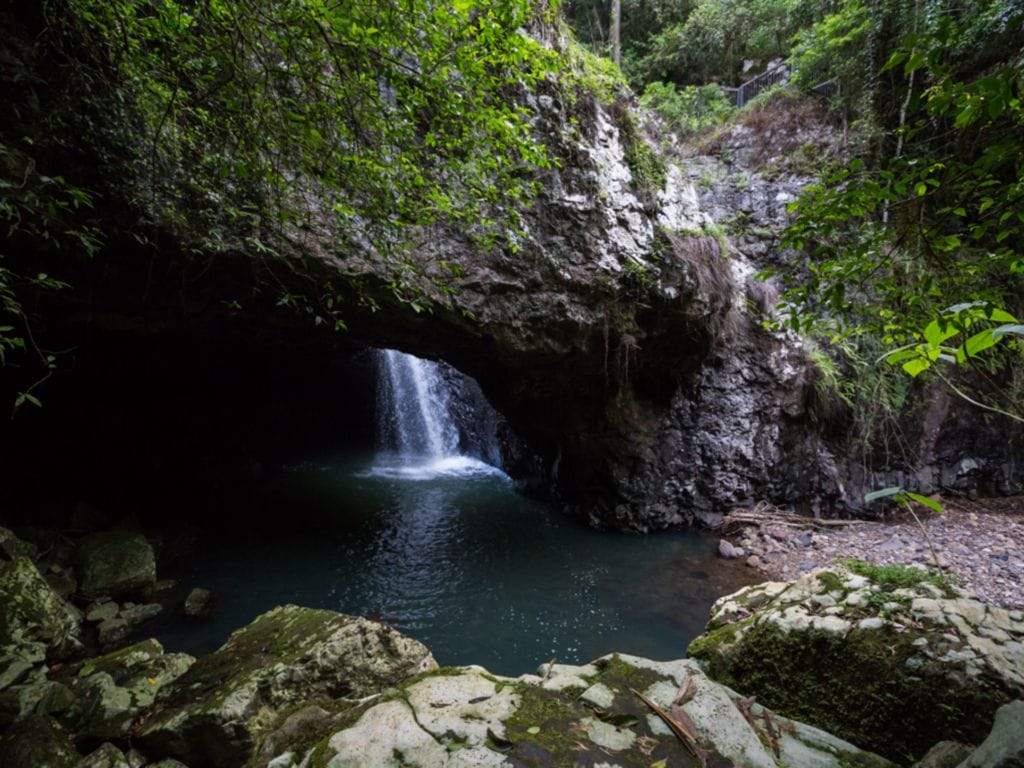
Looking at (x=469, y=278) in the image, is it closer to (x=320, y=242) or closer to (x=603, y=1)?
(x=320, y=242)

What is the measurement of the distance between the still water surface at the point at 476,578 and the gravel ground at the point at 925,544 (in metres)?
0.69

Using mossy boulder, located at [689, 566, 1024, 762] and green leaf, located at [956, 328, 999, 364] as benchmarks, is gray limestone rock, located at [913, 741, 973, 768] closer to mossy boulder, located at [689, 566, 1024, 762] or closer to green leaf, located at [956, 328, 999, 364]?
mossy boulder, located at [689, 566, 1024, 762]

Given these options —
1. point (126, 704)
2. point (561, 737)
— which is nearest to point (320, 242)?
point (126, 704)

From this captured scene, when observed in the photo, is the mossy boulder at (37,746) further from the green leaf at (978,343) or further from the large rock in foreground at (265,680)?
the green leaf at (978,343)

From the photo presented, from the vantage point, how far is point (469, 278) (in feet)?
19.3

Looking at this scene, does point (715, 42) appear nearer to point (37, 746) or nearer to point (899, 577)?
point (899, 577)

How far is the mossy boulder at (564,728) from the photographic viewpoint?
1.67 meters

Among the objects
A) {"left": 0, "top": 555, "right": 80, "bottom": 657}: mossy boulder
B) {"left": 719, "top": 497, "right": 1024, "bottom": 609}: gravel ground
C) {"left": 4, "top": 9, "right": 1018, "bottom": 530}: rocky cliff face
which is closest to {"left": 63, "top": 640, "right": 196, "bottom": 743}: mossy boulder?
{"left": 0, "top": 555, "right": 80, "bottom": 657}: mossy boulder

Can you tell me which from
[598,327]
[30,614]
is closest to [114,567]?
[30,614]

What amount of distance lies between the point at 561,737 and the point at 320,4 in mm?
3704

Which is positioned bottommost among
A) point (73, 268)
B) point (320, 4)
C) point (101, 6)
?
point (73, 268)

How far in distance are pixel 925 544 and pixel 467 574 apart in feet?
22.5

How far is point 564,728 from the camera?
71.7 inches

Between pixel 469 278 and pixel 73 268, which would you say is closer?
pixel 73 268
